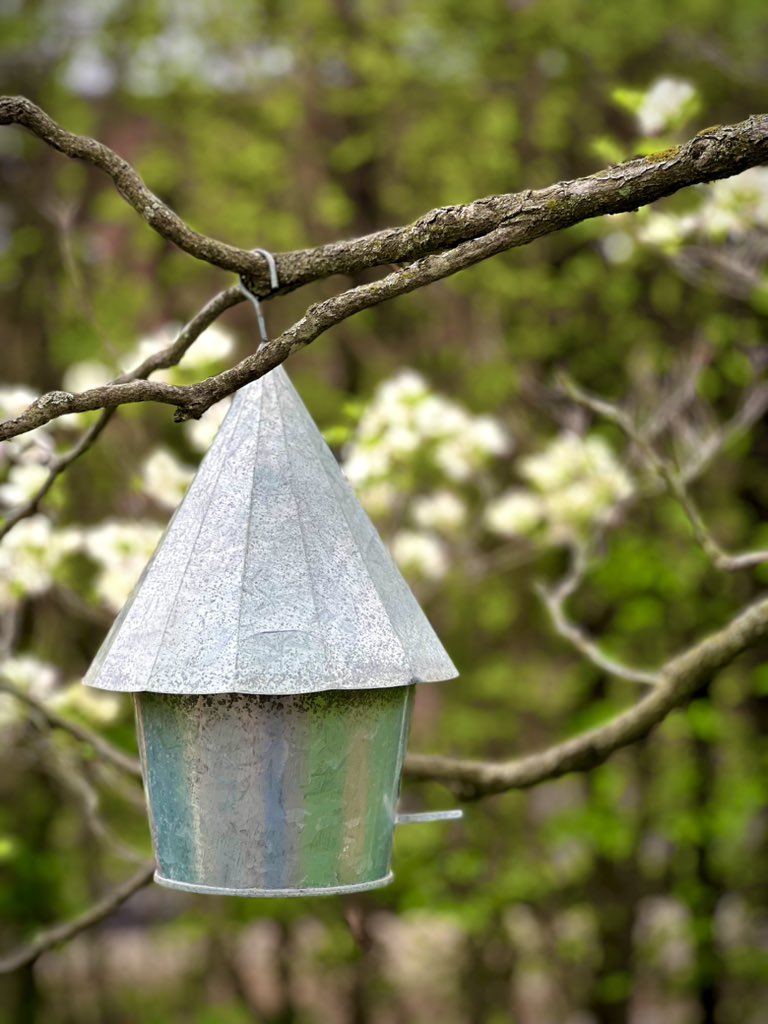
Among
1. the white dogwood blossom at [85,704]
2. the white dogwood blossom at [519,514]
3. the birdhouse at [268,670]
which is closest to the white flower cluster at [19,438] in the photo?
the birdhouse at [268,670]

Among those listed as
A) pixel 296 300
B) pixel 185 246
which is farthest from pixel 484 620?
pixel 185 246

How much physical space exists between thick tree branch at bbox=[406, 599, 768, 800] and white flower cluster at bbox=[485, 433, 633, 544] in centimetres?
181

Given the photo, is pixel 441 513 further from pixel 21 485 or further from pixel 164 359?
pixel 164 359

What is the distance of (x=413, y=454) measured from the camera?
4.24 meters

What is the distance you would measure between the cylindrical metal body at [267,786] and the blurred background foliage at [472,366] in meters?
3.73

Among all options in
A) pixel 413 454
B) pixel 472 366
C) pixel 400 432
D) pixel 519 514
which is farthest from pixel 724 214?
pixel 472 366

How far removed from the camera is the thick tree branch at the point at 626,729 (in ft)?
8.27

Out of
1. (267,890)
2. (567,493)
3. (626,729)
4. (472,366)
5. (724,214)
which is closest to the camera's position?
(267,890)

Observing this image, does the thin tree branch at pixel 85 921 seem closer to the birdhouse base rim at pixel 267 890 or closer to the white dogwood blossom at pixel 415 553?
the birdhouse base rim at pixel 267 890

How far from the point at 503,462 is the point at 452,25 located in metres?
2.09

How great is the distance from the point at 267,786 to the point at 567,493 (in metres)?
2.91

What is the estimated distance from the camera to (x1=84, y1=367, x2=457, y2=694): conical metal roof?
176 cm

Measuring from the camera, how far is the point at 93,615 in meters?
3.80

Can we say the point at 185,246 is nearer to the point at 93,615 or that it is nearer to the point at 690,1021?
the point at 93,615
